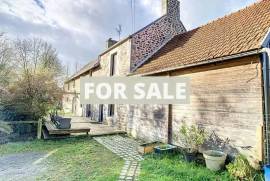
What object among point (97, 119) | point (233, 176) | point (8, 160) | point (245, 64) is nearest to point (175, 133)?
point (233, 176)

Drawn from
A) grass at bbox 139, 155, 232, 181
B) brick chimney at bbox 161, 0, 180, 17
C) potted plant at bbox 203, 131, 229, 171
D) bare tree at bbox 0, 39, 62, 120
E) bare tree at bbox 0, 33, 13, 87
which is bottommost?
grass at bbox 139, 155, 232, 181

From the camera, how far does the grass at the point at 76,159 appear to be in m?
5.39

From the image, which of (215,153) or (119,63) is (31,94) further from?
(215,153)

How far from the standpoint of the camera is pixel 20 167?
19.8ft

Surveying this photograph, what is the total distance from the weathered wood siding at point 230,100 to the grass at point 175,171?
3.72 feet

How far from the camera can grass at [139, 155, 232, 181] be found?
5.20 meters

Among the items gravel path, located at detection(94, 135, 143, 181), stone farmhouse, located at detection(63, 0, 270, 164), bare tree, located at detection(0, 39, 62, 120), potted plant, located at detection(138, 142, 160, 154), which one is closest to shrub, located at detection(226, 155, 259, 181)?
stone farmhouse, located at detection(63, 0, 270, 164)

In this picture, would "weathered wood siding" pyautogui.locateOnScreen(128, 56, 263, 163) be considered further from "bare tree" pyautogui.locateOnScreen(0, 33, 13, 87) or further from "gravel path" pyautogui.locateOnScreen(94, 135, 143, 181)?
"bare tree" pyautogui.locateOnScreen(0, 33, 13, 87)

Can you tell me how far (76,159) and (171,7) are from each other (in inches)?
430

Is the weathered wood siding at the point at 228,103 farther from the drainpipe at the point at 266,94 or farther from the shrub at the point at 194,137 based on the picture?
the shrub at the point at 194,137

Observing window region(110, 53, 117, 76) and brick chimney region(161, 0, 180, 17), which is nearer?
brick chimney region(161, 0, 180, 17)

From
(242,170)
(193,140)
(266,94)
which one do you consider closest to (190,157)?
(193,140)

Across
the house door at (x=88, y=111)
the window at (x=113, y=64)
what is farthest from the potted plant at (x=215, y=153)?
the house door at (x=88, y=111)

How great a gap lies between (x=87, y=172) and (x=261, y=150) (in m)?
4.50
